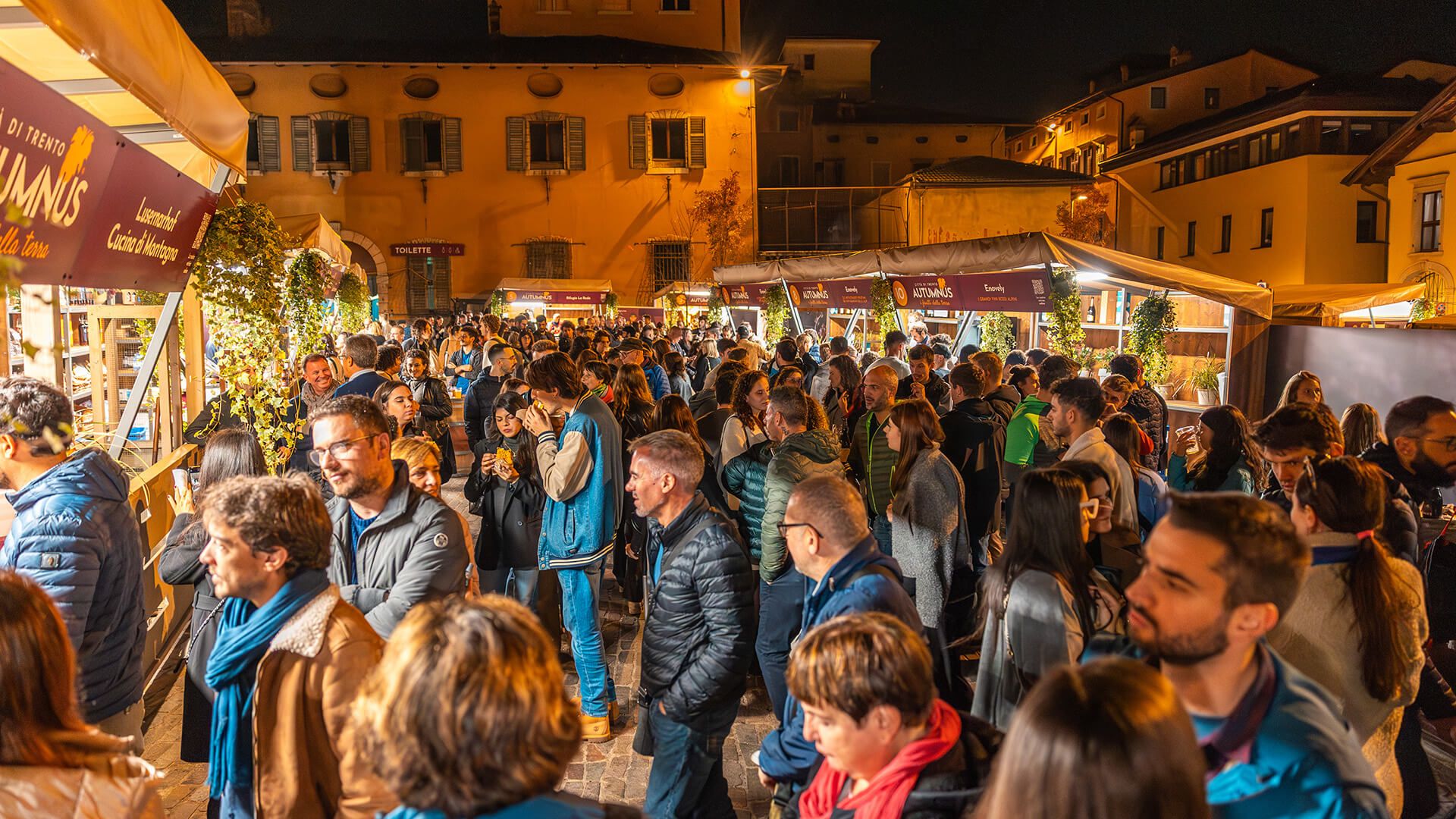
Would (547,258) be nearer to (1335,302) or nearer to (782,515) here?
(1335,302)

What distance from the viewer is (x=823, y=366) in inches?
402

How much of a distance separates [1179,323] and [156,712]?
1517cm

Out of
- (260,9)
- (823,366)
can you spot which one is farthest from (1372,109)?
(260,9)

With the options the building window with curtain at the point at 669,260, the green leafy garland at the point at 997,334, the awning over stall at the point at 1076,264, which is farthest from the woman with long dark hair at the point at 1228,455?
the building window with curtain at the point at 669,260

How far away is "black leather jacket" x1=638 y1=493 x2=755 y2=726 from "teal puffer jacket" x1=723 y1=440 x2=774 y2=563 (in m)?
1.98

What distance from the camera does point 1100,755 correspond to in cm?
148

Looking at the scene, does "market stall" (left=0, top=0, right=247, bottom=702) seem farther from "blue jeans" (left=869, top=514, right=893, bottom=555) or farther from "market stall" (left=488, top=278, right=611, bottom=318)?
"market stall" (left=488, top=278, right=611, bottom=318)

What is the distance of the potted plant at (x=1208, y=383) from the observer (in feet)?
42.1

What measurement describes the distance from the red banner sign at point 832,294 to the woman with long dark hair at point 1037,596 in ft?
40.0

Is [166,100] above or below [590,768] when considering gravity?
above

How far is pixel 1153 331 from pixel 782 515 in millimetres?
9438

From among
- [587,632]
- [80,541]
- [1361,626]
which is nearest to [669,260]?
[587,632]

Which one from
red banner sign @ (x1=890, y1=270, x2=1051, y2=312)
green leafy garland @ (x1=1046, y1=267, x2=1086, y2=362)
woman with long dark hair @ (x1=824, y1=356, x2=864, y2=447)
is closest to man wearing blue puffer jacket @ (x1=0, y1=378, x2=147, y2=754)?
woman with long dark hair @ (x1=824, y1=356, x2=864, y2=447)

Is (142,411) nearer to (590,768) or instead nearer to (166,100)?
(166,100)
